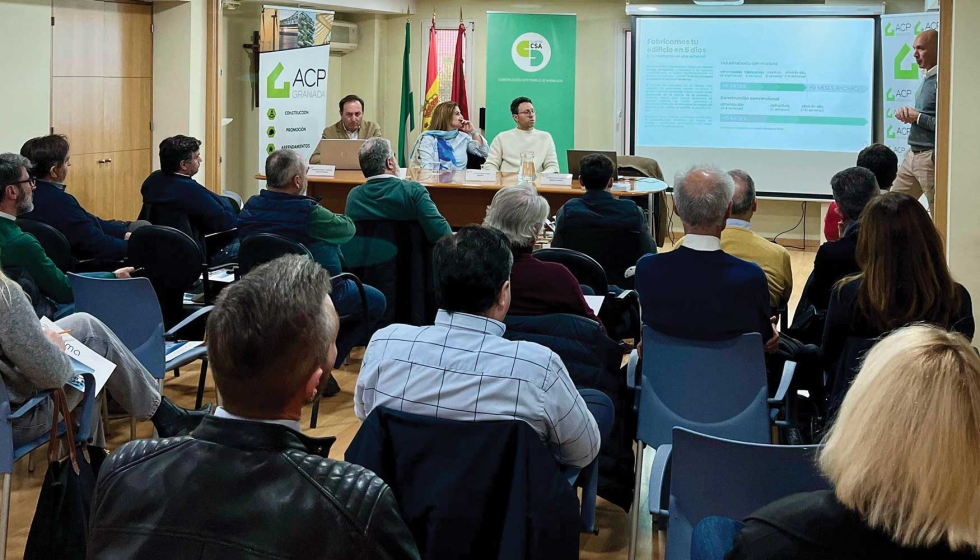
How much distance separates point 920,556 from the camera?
1.41 m

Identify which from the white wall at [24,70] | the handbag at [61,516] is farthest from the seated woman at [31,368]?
the white wall at [24,70]

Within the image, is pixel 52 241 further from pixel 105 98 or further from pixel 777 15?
pixel 777 15

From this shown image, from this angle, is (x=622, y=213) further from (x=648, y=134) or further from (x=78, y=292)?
(x=648, y=134)

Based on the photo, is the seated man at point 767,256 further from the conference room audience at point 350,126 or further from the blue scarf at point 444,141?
the conference room audience at point 350,126

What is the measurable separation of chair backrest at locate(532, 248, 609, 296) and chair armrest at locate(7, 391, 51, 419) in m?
2.12

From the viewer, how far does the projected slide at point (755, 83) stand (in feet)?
31.3

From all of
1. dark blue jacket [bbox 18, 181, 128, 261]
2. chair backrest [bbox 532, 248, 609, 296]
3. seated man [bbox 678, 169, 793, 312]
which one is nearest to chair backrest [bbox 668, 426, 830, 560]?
seated man [bbox 678, 169, 793, 312]

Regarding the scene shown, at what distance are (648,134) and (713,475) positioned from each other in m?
8.37

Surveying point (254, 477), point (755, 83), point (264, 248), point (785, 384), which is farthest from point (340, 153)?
point (254, 477)

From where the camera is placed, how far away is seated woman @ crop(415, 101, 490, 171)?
26.5ft

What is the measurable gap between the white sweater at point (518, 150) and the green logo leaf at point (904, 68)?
10.9 ft

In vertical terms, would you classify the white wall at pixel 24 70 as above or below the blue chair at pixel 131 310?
above

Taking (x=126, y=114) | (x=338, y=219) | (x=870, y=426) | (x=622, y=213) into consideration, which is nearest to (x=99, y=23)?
(x=126, y=114)

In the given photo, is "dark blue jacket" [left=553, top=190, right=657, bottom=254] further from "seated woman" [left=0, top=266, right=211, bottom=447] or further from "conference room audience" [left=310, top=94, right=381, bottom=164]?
"conference room audience" [left=310, top=94, right=381, bottom=164]
